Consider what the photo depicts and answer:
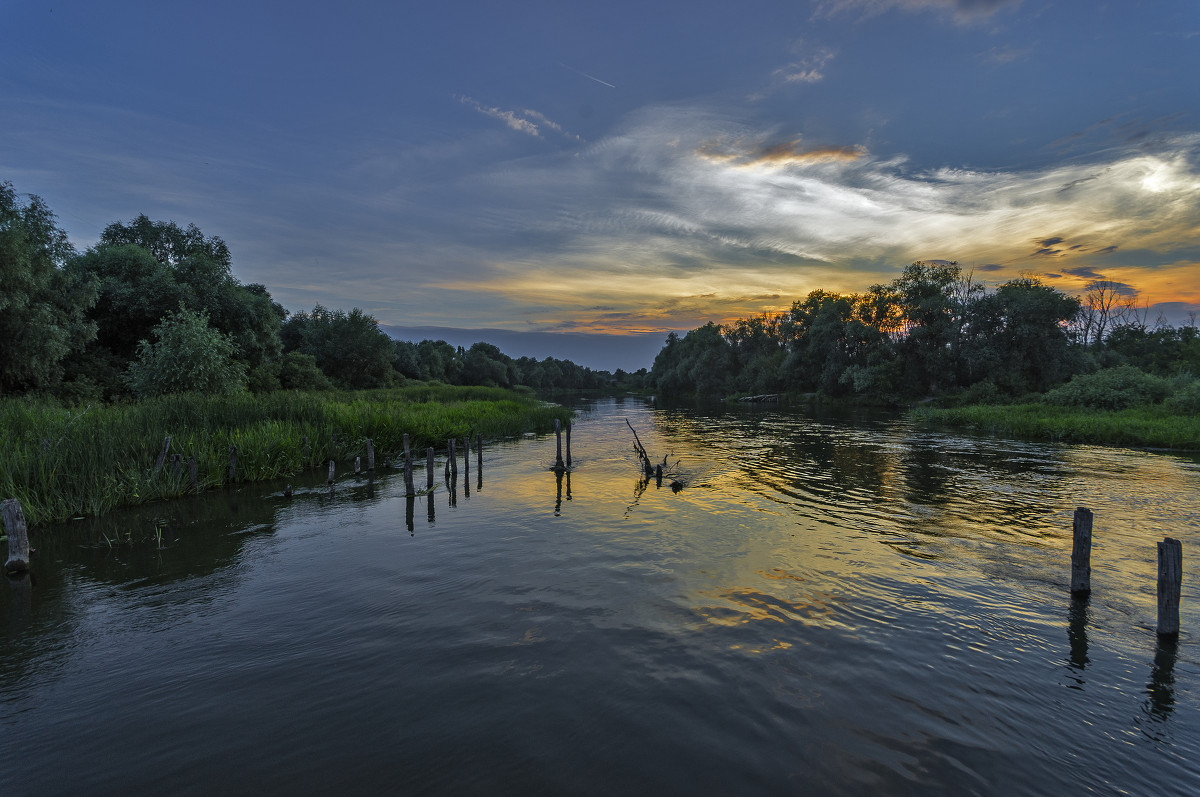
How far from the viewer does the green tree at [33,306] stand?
2595 cm

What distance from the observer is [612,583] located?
1171cm

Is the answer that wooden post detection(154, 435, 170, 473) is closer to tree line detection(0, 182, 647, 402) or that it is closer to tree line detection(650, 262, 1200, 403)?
tree line detection(0, 182, 647, 402)

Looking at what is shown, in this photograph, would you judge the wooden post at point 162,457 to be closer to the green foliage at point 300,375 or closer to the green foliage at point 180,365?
the green foliage at point 180,365

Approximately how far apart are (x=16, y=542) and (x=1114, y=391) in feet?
190

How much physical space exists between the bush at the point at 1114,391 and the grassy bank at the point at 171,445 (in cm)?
4673

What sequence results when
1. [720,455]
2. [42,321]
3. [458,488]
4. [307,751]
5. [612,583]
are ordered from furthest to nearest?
[720,455] < [42,321] < [458,488] < [612,583] < [307,751]

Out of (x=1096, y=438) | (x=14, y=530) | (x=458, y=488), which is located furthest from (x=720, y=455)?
(x=14, y=530)

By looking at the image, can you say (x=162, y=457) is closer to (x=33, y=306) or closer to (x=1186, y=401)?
(x=33, y=306)

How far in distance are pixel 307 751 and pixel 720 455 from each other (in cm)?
2711

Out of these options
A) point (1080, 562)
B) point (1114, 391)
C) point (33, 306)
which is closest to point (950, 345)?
point (1114, 391)

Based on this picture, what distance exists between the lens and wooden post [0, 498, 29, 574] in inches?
431

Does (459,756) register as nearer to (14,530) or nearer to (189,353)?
(14,530)

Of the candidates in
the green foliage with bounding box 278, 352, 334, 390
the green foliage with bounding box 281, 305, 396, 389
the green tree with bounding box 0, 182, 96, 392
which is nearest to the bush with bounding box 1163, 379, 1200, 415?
the green tree with bounding box 0, 182, 96, 392

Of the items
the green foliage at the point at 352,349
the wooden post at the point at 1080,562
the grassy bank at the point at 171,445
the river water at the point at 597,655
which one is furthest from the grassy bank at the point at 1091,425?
the green foliage at the point at 352,349
